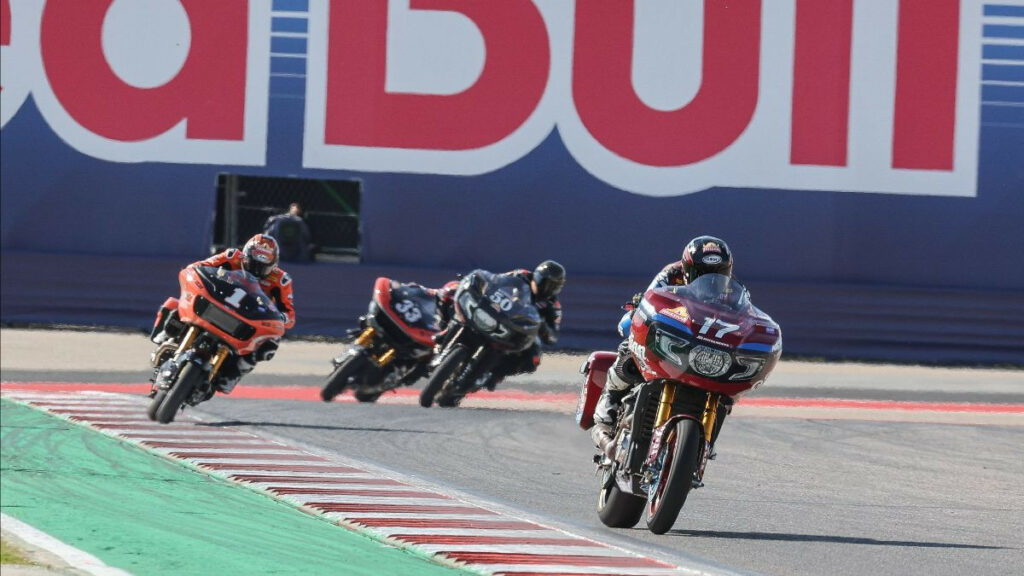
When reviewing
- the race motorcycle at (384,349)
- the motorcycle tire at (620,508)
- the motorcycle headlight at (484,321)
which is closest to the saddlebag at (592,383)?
the motorcycle tire at (620,508)

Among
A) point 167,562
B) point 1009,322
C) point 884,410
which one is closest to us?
point 167,562

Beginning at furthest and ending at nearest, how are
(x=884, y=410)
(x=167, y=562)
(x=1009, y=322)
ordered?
(x=1009, y=322), (x=884, y=410), (x=167, y=562)

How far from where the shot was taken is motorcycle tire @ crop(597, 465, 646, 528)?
873cm

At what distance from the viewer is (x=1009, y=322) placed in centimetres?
2044

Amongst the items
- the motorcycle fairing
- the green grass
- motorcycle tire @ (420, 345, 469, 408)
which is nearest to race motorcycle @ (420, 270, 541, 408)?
motorcycle tire @ (420, 345, 469, 408)

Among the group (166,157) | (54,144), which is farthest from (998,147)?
(54,144)

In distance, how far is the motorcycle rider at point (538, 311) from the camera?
1485 centimetres

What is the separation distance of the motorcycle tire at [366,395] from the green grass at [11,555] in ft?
24.2

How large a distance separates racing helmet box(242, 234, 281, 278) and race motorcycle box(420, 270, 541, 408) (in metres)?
1.95

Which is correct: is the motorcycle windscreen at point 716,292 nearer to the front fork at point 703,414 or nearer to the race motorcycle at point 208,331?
the front fork at point 703,414

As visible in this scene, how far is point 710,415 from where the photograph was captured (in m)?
8.32

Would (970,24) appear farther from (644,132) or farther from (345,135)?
(345,135)

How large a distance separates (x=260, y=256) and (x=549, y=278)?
112 inches

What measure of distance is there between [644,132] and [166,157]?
18.8 feet
